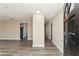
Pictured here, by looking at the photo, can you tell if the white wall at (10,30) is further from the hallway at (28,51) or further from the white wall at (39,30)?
the hallway at (28,51)

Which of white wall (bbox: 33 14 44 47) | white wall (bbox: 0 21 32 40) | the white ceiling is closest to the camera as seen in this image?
the white ceiling

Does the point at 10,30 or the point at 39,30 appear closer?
the point at 39,30

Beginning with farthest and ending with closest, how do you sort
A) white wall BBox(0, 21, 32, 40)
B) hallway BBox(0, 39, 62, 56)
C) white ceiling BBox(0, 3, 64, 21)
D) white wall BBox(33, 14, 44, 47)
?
white wall BBox(0, 21, 32, 40), white wall BBox(33, 14, 44, 47), hallway BBox(0, 39, 62, 56), white ceiling BBox(0, 3, 64, 21)

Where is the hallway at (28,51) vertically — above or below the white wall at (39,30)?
below

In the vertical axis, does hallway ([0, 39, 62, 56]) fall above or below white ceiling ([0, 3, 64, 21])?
below

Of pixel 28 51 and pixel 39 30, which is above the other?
pixel 39 30

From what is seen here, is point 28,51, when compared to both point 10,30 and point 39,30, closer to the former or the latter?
point 39,30

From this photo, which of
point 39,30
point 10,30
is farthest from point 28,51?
point 10,30

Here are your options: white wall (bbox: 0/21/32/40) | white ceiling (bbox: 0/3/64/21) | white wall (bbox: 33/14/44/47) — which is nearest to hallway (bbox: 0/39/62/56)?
white wall (bbox: 33/14/44/47)

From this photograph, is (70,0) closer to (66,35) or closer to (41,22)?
(66,35)

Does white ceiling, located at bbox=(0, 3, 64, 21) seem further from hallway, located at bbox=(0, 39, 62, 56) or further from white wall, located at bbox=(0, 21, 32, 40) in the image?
white wall, located at bbox=(0, 21, 32, 40)

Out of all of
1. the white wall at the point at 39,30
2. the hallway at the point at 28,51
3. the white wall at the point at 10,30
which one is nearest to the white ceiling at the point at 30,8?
the white wall at the point at 39,30

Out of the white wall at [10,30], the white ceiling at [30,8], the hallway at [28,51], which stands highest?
the white ceiling at [30,8]

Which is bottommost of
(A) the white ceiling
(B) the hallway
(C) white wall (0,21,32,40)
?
(B) the hallway
